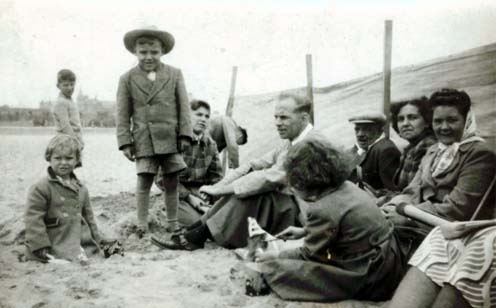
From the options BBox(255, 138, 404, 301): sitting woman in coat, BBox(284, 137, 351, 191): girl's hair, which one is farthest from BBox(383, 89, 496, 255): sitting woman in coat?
BBox(284, 137, 351, 191): girl's hair

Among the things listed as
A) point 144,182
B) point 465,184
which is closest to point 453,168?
point 465,184

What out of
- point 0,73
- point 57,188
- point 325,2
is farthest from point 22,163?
point 325,2

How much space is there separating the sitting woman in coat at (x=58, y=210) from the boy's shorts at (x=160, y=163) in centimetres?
64

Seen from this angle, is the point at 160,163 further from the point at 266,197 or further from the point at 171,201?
the point at 266,197

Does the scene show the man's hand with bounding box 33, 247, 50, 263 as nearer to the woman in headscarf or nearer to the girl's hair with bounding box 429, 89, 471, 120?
the woman in headscarf

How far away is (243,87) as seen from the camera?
669 centimetres

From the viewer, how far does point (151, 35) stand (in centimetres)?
333

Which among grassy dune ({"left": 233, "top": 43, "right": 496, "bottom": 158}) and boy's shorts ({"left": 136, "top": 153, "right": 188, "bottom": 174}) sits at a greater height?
grassy dune ({"left": 233, "top": 43, "right": 496, "bottom": 158})

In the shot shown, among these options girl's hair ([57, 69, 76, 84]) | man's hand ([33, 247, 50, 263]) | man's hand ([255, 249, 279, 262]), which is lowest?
man's hand ([33, 247, 50, 263])

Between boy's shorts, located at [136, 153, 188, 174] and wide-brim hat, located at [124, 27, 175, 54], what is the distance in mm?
879

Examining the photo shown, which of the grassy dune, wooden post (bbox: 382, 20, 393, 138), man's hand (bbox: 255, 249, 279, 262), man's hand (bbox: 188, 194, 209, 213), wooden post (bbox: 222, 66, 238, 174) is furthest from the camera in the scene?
wooden post (bbox: 222, 66, 238, 174)

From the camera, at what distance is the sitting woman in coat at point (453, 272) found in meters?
1.51

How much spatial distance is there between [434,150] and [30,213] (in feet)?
7.69

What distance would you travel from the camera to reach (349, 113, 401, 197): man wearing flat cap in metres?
3.06
